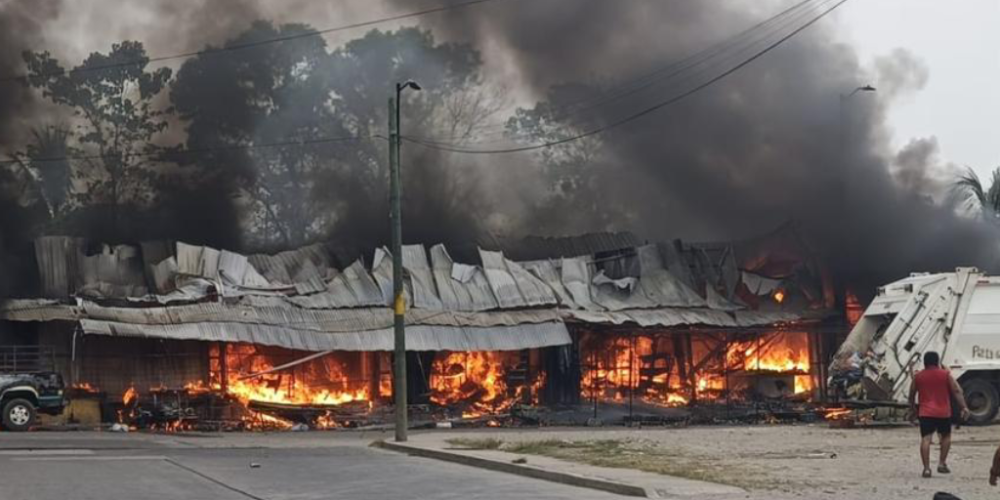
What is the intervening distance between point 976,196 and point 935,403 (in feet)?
82.1

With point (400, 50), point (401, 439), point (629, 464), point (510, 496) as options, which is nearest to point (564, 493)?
point (510, 496)

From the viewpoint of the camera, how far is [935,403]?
50.5 ft

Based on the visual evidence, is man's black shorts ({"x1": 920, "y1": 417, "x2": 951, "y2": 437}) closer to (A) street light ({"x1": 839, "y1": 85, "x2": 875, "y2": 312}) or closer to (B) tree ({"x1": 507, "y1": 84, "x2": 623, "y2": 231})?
(A) street light ({"x1": 839, "y1": 85, "x2": 875, "y2": 312})

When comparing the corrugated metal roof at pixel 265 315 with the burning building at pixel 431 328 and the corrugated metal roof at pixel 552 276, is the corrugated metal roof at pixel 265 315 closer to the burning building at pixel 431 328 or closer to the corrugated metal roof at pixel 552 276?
the burning building at pixel 431 328

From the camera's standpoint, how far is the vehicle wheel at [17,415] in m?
27.0

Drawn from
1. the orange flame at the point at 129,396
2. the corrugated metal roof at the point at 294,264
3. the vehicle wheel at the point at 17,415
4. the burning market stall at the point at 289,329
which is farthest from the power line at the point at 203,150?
the vehicle wheel at the point at 17,415

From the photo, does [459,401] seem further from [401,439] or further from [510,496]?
[510,496]

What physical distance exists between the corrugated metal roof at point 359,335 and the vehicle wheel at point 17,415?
201 cm

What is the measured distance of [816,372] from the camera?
35.6 metres

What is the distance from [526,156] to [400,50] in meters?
5.65

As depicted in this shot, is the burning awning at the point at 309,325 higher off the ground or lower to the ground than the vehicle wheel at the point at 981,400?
higher

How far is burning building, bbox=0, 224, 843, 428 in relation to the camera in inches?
1175

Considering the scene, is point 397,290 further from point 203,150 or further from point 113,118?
point 113,118

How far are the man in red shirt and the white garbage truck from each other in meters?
11.1
